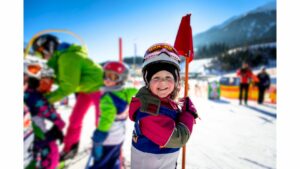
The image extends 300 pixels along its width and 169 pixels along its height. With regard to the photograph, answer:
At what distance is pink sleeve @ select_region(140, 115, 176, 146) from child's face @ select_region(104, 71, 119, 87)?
811 millimetres

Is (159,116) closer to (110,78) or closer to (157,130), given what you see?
(157,130)

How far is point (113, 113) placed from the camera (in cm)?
127

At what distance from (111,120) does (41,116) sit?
49 cm

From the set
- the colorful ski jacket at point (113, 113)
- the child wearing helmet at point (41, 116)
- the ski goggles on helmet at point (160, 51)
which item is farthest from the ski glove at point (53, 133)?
the ski goggles on helmet at point (160, 51)

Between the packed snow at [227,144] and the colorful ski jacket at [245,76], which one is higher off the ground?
the colorful ski jacket at [245,76]

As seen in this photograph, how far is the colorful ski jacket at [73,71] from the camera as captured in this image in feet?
4.90

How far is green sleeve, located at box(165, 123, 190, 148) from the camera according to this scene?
0.58 metres

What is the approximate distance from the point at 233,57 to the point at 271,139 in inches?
920

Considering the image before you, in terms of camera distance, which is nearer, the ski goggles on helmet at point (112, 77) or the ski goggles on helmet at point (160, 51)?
the ski goggles on helmet at point (160, 51)

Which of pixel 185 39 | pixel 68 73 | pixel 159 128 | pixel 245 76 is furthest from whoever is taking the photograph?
pixel 245 76

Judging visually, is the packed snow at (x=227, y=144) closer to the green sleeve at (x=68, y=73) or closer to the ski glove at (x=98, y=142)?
the ski glove at (x=98, y=142)

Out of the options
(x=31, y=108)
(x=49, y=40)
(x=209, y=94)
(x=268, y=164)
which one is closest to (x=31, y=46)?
(x=49, y=40)

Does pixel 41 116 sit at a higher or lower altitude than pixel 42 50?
lower

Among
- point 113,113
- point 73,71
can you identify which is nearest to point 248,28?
point 73,71
